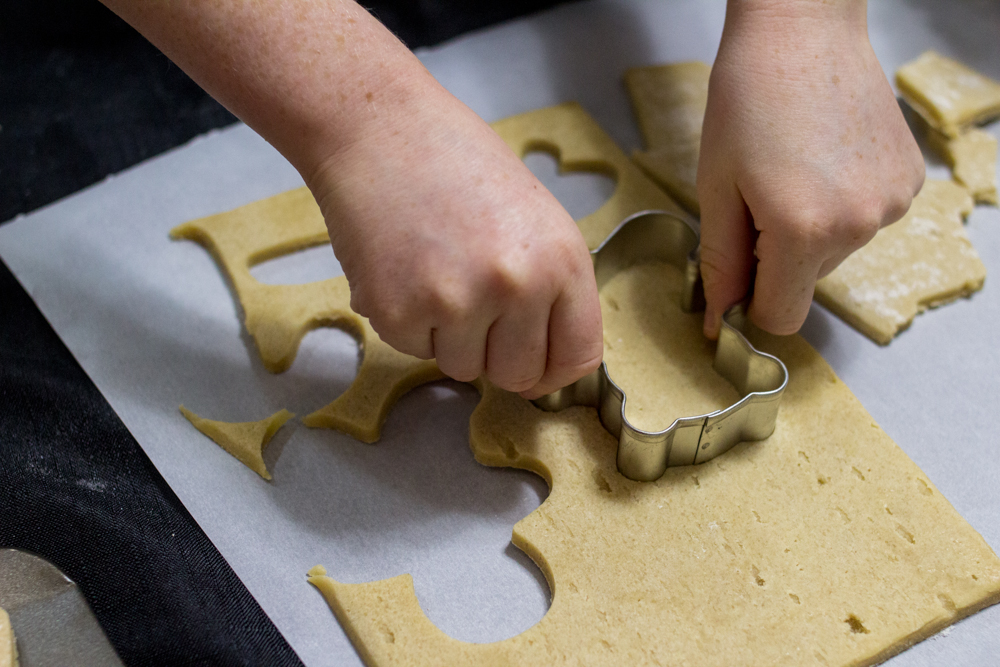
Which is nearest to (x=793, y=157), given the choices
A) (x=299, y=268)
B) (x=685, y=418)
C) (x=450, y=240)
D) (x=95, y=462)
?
(x=685, y=418)

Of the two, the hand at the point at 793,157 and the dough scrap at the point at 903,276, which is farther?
the dough scrap at the point at 903,276

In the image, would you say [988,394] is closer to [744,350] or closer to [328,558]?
[744,350]

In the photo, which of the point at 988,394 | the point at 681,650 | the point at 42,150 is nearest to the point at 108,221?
the point at 42,150

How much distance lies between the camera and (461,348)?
0.78 m

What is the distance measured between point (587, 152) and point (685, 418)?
574 millimetres

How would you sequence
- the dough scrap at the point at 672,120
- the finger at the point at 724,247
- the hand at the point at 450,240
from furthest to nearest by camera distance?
the dough scrap at the point at 672,120
the finger at the point at 724,247
the hand at the point at 450,240

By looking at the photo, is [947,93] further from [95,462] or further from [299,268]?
[95,462]

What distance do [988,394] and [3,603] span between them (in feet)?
3.85

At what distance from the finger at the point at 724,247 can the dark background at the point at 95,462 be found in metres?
0.63

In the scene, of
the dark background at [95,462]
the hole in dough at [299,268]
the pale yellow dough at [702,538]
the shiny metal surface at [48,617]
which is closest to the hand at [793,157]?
the pale yellow dough at [702,538]

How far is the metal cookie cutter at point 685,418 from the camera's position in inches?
34.1

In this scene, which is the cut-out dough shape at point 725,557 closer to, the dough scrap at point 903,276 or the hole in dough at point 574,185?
the dough scrap at point 903,276

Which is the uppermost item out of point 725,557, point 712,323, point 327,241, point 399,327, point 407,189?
point 407,189

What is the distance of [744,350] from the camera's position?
95cm
